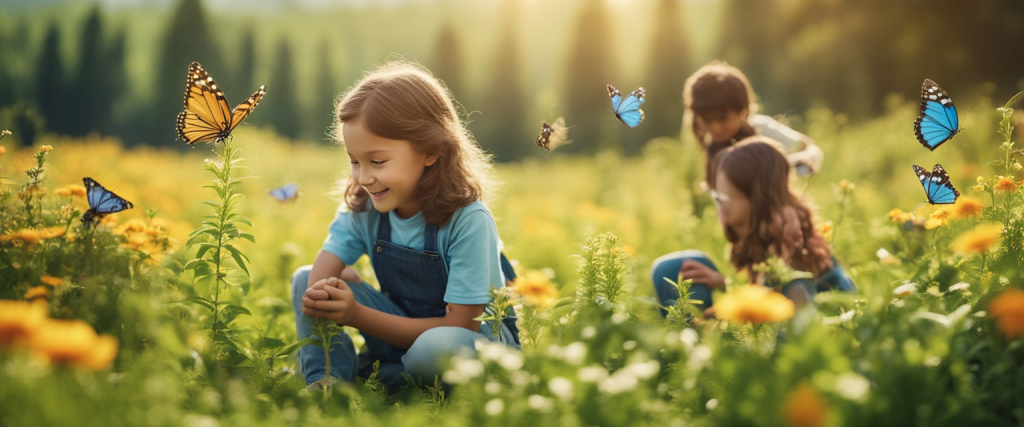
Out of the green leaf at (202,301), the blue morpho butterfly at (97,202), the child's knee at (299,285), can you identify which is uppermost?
the blue morpho butterfly at (97,202)

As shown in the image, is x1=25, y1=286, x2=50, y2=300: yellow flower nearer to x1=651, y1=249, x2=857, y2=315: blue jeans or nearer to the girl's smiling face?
the girl's smiling face

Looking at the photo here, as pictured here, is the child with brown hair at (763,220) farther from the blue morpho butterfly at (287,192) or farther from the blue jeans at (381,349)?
the blue morpho butterfly at (287,192)

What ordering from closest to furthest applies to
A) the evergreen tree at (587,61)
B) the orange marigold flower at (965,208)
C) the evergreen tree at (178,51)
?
the orange marigold flower at (965,208) → the evergreen tree at (178,51) → the evergreen tree at (587,61)

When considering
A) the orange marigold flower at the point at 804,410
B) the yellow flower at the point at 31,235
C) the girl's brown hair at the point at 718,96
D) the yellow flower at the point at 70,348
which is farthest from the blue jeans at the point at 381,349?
the girl's brown hair at the point at 718,96

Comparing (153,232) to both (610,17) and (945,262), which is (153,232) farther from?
(610,17)

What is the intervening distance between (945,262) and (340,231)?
2338mm

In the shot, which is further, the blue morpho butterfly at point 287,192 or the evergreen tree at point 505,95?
the evergreen tree at point 505,95

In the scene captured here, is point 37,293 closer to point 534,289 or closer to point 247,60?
point 534,289

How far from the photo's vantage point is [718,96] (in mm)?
3656

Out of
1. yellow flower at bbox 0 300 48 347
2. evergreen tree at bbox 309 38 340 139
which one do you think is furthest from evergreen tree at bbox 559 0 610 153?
yellow flower at bbox 0 300 48 347

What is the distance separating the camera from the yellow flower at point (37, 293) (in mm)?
1817

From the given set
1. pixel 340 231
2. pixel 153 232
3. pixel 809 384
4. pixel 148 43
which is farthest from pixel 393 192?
pixel 148 43

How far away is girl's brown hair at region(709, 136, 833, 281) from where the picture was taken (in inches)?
117

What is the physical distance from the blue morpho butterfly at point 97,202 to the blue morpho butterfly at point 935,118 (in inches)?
109
